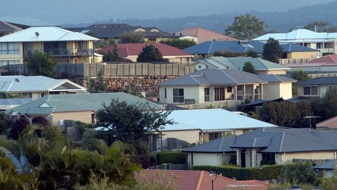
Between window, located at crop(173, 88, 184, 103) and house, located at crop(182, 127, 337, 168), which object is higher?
window, located at crop(173, 88, 184, 103)

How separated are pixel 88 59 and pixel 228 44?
2442 cm

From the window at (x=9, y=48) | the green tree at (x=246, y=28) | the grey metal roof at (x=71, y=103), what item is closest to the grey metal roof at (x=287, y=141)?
the grey metal roof at (x=71, y=103)

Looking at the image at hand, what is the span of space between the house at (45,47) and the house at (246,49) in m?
17.9

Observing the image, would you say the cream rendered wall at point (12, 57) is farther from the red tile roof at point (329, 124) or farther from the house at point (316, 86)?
→ the red tile roof at point (329, 124)

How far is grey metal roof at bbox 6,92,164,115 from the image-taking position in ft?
168

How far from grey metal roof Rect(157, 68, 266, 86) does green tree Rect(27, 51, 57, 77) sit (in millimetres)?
7111

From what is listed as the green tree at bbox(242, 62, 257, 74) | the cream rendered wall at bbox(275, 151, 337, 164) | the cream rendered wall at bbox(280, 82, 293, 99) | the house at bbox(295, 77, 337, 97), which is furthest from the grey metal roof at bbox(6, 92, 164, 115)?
the green tree at bbox(242, 62, 257, 74)

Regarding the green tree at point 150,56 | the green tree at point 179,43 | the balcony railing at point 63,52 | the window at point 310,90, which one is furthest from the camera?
the green tree at point 179,43

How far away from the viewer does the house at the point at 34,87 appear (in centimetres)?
5894

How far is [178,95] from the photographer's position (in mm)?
60469

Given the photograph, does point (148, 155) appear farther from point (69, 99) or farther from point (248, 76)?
point (248, 76)

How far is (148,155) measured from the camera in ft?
138

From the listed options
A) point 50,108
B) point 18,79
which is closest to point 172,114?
point 50,108

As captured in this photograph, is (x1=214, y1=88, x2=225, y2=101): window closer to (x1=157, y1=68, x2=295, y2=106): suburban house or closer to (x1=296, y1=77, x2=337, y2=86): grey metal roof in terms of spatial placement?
(x1=157, y1=68, x2=295, y2=106): suburban house
